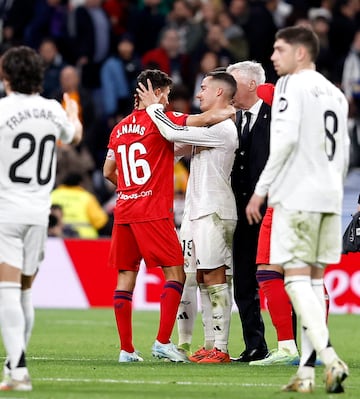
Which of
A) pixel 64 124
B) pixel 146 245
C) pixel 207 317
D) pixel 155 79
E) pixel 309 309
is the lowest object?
pixel 207 317

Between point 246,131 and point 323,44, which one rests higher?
point 323,44

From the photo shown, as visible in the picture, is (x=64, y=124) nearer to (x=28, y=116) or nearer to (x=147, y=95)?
(x=28, y=116)

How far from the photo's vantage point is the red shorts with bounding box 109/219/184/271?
34.0 ft

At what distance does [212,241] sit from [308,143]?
2.51 m

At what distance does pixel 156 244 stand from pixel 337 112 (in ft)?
7.99

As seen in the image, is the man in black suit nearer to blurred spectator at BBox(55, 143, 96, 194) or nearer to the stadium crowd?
blurred spectator at BBox(55, 143, 96, 194)

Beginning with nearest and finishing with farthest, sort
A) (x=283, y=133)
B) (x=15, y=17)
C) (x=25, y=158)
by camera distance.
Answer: (x=25, y=158) < (x=283, y=133) < (x=15, y=17)

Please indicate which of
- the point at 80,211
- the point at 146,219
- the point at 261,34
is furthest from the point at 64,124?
the point at 261,34

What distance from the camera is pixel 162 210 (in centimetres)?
1042

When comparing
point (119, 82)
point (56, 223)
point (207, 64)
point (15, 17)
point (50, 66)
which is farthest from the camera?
point (15, 17)

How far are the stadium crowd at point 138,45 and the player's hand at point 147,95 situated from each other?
995cm

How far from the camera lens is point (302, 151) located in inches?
326

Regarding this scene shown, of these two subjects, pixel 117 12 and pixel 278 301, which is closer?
pixel 278 301

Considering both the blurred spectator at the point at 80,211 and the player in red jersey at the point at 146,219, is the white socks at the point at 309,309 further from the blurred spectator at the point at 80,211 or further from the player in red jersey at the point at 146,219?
the blurred spectator at the point at 80,211
